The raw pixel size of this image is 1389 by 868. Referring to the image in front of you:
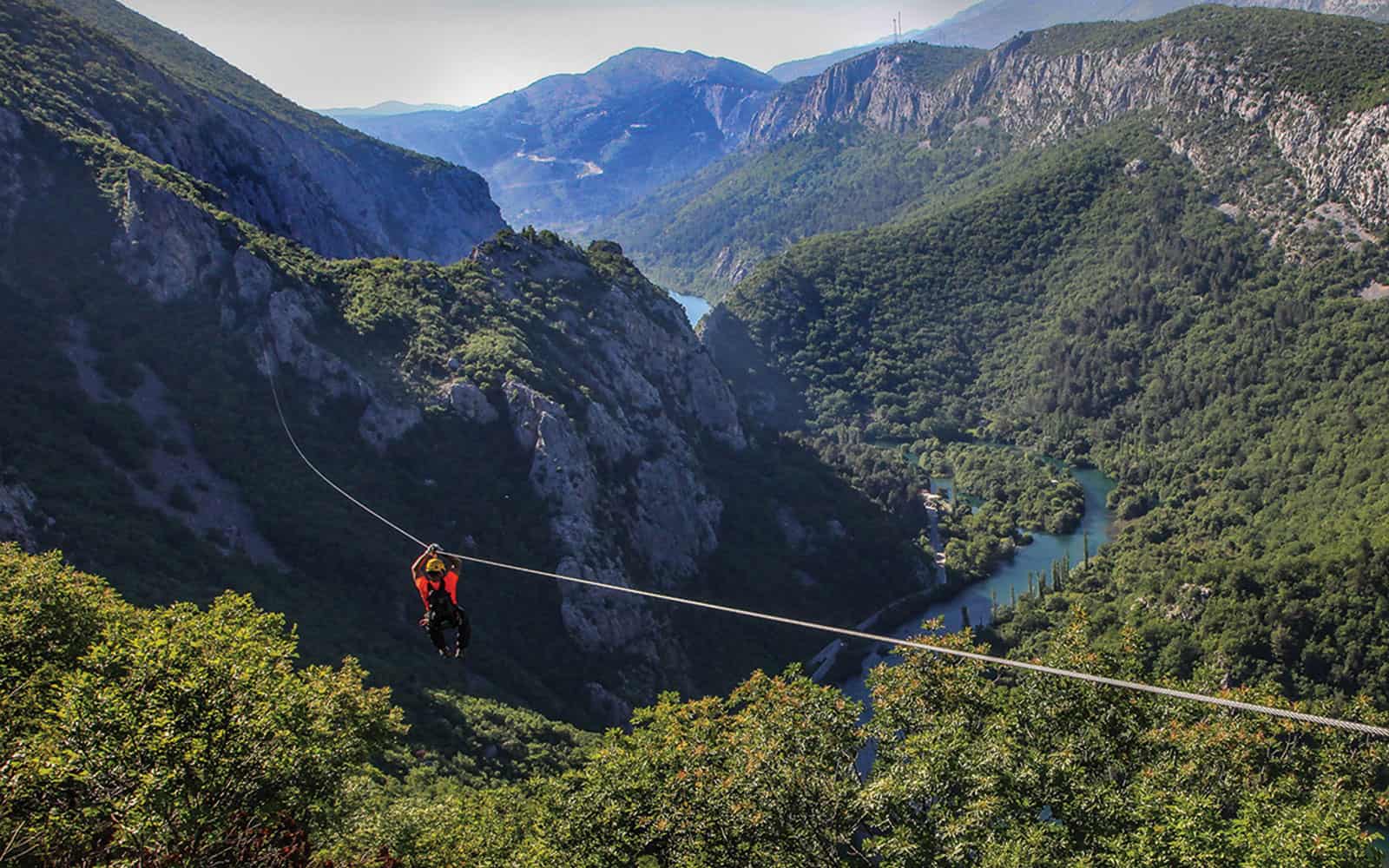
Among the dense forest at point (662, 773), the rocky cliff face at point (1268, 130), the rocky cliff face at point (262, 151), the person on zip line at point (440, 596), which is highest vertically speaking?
the rocky cliff face at point (1268, 130)

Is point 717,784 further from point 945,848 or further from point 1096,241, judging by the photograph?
point 1096,241

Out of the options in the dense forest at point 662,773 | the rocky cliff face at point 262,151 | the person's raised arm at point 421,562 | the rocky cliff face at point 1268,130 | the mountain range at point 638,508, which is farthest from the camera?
the rocky cliff face at point 1268,130

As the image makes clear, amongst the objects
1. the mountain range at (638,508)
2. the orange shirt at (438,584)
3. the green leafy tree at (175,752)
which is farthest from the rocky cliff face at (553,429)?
the orange shirt at (438,584)

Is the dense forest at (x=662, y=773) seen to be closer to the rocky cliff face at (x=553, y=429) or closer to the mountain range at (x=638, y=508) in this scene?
the mountain range at (x=638, y=508)

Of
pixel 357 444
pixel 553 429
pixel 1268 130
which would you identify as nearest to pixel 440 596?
pixel 357 444

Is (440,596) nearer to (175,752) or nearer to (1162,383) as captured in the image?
(175,752)

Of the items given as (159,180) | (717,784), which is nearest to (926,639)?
(717,784)
